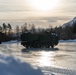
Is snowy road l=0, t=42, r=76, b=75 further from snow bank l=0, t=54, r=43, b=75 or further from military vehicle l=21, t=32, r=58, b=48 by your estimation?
military vehicle l=21, t=32, r=58, b=48

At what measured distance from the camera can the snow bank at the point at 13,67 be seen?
7190mm

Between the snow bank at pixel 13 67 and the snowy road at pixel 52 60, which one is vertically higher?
the snow bank at pixel 13 67

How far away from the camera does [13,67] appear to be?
7457mm

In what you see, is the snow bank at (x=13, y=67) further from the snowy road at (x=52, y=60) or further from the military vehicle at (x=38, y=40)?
the military vehicle at (x=38, y=40)

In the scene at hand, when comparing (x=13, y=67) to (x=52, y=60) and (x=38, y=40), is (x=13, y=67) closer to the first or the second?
(x=52, y=60)

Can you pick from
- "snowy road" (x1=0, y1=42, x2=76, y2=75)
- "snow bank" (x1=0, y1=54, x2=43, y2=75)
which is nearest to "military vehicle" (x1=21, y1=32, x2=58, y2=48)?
"snowy road" (x1=0, y1=42, x2=76, y2=75)

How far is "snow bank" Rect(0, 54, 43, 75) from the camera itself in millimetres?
7190

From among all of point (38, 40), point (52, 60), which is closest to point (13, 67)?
point (52, 60)

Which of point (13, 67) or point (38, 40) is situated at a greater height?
point (13, 67)

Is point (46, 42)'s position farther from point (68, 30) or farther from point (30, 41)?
point (68, 30)

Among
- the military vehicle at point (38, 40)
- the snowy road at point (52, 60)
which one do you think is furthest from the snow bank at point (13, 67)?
the military vehicle at point (38, 40)

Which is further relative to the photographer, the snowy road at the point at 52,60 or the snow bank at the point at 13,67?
the snowy road at the point at 52,60

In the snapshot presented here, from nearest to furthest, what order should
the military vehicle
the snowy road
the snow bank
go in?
the snow bank → the snowy road → the military vehicle

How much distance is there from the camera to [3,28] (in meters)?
127
